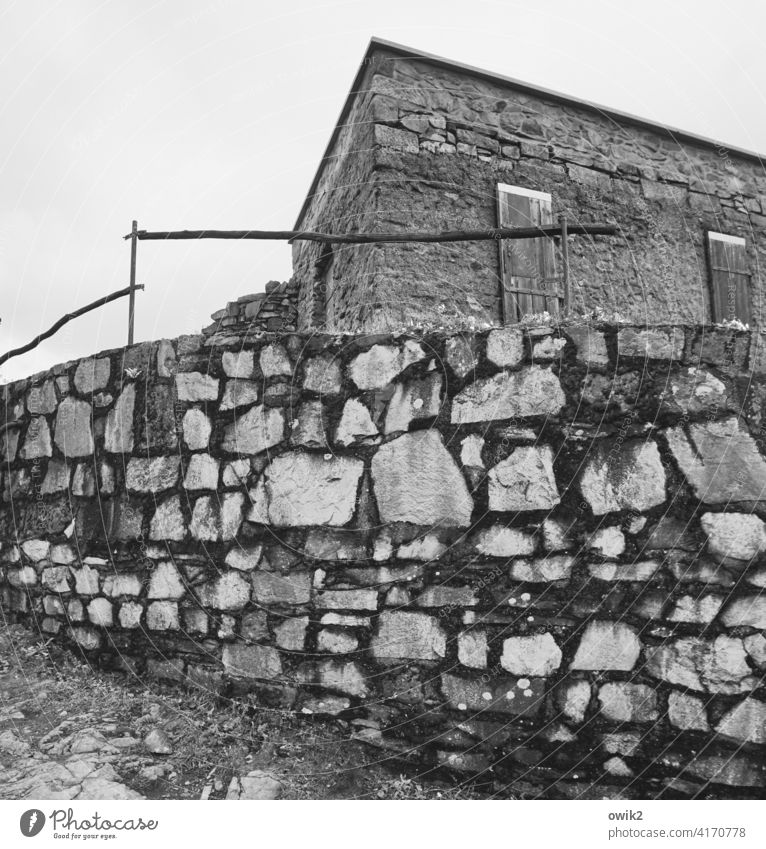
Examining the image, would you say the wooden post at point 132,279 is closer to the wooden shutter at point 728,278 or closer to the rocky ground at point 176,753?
the rocky ground at point 176,753

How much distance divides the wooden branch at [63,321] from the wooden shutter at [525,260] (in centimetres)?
336

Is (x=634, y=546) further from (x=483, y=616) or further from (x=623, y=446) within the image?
(x=483, y=616)

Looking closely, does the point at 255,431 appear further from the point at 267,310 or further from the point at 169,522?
the point at 267,310

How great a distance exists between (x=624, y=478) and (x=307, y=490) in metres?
1.32

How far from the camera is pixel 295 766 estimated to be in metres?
2.65

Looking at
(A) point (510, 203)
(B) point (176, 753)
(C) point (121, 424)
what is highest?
(A) point (510, 203)

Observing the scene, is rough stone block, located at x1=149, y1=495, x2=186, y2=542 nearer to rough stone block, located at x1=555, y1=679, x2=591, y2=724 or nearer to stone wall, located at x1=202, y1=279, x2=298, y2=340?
rough stone block, located at x1=555, y1=679, x2=591, y2=724

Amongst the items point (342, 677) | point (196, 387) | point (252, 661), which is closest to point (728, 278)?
point (196, 387)

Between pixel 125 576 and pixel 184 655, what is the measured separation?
1.75 ft

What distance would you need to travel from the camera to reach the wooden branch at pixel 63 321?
13.4 ft

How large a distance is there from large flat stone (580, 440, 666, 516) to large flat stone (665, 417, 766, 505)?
10cm

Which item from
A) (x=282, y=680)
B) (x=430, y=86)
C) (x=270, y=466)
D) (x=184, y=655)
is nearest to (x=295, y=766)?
(x=282, y=680)

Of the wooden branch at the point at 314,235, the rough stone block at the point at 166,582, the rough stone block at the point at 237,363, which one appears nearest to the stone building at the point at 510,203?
the wooden branch at the point at 314,235

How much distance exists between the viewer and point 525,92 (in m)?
6.42
